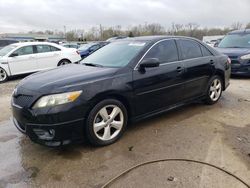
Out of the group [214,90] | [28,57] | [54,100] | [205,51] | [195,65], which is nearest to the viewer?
[54,100]

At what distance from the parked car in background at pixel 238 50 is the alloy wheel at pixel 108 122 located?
6422mm

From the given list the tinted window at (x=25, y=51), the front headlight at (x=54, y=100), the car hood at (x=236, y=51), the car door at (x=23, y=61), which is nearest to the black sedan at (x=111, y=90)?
the front headlight at (x=54, y=100)

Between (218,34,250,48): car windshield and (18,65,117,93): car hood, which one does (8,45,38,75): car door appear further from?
(218,34,250,48): car windshield

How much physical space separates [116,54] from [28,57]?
7043 mm

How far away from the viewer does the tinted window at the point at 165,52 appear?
4.45m

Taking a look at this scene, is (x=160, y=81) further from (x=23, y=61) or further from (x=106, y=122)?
(x=23, y=61)

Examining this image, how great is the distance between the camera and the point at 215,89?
18.9ft

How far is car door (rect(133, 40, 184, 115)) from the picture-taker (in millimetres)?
4121

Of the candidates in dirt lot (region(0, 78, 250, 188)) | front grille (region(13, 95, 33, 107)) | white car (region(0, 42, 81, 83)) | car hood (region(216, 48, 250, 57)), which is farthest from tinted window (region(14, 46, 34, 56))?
car hood (region(216, 48, 250, 57))

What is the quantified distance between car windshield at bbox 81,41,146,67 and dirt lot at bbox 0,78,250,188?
45.9 inches

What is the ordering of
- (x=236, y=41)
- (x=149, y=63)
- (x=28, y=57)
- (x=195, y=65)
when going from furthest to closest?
(x=28, y=57)
(x=236, y=41)
(x=195, y=65)
(x=149, y=63)

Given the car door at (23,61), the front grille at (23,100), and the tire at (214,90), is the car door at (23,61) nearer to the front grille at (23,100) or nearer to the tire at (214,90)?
the front grille at (23,100)

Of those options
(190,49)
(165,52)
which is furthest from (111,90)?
(190,49)

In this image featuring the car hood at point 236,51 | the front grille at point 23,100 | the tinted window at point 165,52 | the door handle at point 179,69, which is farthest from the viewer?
the car hood at point 236,51
